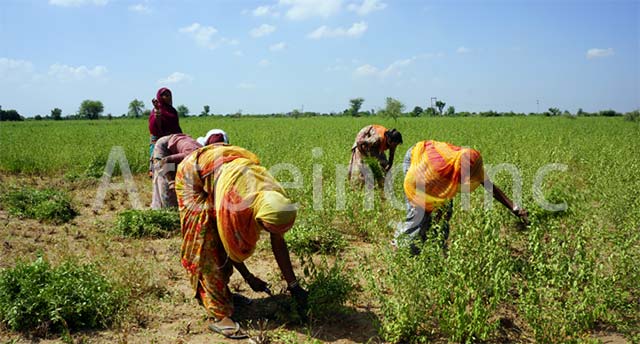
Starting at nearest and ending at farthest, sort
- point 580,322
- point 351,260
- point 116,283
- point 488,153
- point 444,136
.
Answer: point 580,322
point 116,283
point 351,260
point 488,153
point 444,136

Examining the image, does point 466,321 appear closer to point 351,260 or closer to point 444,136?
point 351,260

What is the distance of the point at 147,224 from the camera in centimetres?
512

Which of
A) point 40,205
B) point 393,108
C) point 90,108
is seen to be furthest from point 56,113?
point 40,205

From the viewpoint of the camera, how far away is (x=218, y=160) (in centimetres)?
304

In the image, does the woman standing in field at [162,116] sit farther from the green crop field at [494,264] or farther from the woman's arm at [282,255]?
the woman's arm at [282,255]

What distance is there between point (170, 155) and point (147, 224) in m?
1.02

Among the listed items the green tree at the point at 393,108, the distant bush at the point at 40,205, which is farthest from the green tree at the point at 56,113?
the distant bush at the point at 40,205

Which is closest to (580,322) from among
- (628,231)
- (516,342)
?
(516,342)

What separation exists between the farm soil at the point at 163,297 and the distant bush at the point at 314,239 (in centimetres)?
16

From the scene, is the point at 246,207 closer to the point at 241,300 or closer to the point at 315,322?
the point at 315,322

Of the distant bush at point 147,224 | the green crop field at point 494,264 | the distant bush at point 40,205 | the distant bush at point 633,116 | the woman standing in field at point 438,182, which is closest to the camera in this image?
the green crop field at point 494,264

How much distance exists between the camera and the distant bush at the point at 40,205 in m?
5.71

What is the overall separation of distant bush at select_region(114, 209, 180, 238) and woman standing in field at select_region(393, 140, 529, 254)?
2677 mm

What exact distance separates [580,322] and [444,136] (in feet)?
45.3
